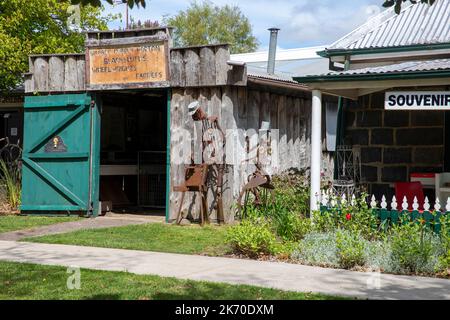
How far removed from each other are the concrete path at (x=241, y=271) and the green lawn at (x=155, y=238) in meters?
0.45

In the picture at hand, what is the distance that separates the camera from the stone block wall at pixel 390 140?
41.3 feet

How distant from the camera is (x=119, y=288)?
7.20 meters

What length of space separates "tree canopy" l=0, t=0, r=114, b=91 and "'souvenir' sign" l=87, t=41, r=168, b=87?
10.3 feet

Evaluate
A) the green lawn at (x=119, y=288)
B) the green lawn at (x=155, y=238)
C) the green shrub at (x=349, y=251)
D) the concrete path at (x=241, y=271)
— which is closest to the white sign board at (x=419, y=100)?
the green shrub at (x=349, y=251)

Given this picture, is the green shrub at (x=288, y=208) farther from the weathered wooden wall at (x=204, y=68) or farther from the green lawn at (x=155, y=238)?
the weathered wooden wall at (x=204, y=68)

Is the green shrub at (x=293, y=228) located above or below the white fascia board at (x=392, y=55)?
below

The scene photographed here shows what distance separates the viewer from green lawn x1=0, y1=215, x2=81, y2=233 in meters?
12.7

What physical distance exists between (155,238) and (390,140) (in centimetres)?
505

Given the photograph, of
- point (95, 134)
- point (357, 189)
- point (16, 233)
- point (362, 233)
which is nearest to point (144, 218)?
point (95, 134)

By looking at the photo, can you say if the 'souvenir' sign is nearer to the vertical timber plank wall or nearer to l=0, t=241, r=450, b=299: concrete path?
the vertical timber plank wall

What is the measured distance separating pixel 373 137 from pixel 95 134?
19.2 feet

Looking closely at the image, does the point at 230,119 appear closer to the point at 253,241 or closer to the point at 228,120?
the point at 228,120

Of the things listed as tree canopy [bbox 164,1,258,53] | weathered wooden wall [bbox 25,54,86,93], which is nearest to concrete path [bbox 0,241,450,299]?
weathered wooden wall [bbox 25,54,86,93]

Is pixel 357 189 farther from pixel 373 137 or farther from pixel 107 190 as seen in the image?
pixel 107 190
